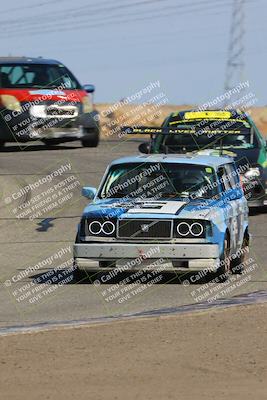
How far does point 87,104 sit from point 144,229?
1493 cm

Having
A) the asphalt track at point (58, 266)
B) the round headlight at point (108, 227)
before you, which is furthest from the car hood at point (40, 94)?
the round headlight at point (108, 227)

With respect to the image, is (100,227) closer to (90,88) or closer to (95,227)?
(95,227)

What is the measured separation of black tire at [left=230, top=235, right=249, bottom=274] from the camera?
48.8 ft

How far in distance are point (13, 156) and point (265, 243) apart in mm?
11109

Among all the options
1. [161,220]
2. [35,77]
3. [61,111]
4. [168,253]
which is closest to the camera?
[168,253]

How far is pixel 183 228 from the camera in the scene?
13664 millimetres

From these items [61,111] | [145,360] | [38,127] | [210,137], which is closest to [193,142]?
[210,137]

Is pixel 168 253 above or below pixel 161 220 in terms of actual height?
below

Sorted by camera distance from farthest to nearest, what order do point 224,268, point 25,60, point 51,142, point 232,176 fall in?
point 51,142 → point 25,60 → point 232,176 → point 224,268

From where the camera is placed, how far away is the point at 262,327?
1048 cm

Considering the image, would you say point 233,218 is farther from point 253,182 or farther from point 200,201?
point 253,182

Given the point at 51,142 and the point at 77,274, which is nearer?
the point at 77,274

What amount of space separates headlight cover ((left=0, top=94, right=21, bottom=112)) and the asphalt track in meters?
1.08

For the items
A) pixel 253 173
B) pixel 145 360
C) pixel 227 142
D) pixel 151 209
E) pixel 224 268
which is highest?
pixel 145 360
